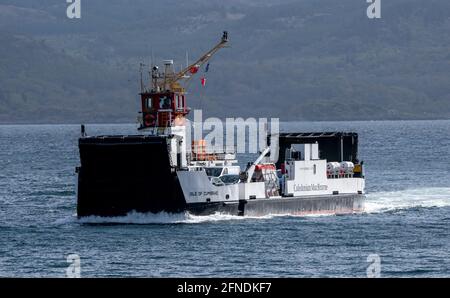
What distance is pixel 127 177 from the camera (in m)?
47.8

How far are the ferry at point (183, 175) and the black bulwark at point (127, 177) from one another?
1.6 inches

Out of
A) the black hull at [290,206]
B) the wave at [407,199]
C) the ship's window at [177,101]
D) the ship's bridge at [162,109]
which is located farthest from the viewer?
the wave at [407,199]

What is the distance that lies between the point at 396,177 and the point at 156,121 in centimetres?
3931

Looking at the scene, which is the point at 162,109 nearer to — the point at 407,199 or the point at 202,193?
the point at 202,193

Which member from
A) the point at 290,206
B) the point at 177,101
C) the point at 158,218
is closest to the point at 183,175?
the point at 158,218

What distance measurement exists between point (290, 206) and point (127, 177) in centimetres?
862


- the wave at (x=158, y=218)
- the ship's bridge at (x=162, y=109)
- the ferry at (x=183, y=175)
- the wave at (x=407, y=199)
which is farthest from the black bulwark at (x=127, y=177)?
the wave at (x=407, y=199)

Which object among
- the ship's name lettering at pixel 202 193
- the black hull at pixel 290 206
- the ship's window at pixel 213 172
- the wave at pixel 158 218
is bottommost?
the wave at pixel 158 218

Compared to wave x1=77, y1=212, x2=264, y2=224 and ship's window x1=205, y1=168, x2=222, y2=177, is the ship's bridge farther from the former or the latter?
wave x1=77, y1=212, x2=264, y2=224

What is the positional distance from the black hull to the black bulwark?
1.45m

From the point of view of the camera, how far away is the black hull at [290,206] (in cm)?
4862

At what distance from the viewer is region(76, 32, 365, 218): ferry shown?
47406mm

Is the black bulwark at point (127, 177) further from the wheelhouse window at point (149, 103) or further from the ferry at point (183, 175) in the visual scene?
the wheelhouse window at point (149, 103)
